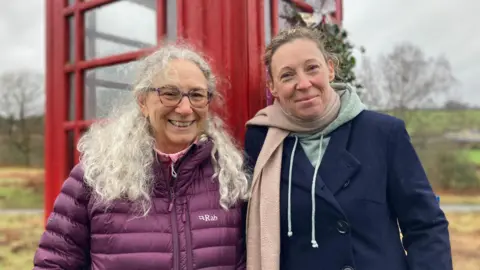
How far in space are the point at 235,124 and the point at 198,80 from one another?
1.26ft

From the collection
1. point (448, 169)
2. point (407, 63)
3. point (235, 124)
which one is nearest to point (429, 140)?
point (448, 169)

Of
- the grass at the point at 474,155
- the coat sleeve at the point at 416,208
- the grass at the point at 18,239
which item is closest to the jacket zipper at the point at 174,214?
the coat sleeve at the point at 416,208

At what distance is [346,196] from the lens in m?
1.30

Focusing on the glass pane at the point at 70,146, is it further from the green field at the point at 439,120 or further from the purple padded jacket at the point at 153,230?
the green field at the point at 439,120

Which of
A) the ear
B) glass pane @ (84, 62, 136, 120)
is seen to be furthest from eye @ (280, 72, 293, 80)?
glass pane @ (84, 62, 136, 120)

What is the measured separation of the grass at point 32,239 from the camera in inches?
286

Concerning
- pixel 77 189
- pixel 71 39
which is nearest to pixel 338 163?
pixel 77 189

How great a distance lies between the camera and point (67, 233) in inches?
51.8

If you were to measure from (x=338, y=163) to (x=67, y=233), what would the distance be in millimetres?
902

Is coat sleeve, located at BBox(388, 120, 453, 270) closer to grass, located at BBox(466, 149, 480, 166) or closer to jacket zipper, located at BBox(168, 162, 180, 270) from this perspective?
jacket zipper, located at BBox(168, 162, 180, 270)

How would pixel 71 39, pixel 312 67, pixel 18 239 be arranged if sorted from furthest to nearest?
1. pixel 18 239
2. pixel 71 39
3. pixel 312 67

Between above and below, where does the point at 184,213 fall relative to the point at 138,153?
below

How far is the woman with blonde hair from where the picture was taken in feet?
4.20

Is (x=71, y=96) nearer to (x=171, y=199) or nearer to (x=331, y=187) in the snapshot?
(x=171, y=199)
